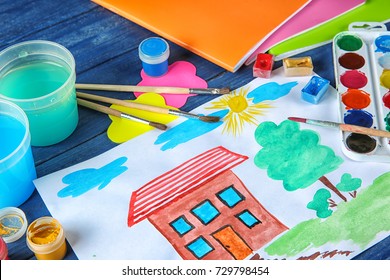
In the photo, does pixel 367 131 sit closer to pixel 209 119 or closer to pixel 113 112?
pixel 209 119

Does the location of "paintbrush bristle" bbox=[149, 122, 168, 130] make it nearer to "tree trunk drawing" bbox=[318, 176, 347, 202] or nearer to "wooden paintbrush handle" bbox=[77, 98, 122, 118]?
"wooden paintbrush handle" bbox=[77, 98, 122, 118]

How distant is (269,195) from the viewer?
3.01 ft

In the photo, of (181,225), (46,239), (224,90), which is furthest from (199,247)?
(224,90)

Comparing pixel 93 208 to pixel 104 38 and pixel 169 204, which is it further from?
pixel 104 38

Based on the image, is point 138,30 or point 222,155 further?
point 138,30

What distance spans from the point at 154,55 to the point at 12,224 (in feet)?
1.24

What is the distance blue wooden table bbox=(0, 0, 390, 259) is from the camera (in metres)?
0.99

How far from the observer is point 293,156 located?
3.18 feet

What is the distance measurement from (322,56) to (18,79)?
1.77ft

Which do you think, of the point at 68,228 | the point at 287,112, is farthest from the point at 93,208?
the point at 287,112

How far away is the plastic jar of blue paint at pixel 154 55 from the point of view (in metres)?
1.07

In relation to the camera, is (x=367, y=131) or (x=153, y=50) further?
(x=153, y=50)

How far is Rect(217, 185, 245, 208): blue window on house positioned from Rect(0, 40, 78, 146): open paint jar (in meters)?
0.28

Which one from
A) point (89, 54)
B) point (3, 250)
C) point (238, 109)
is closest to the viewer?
point (3, 250)
